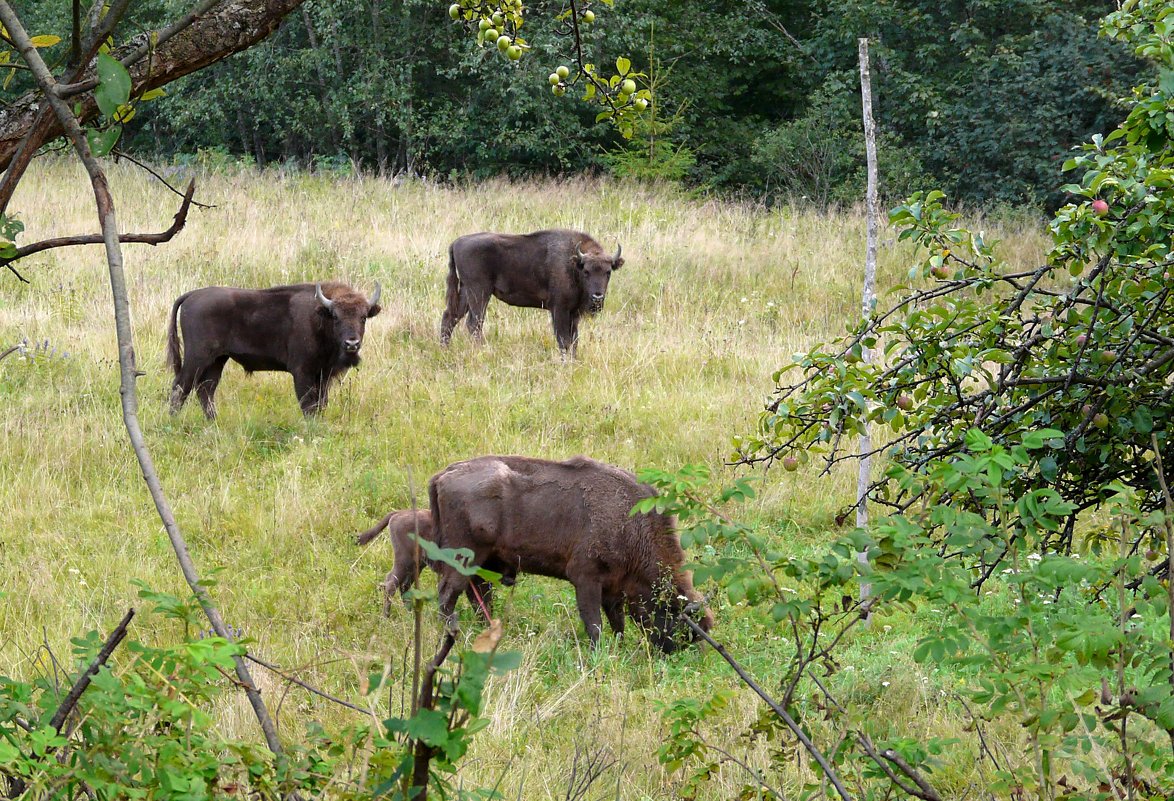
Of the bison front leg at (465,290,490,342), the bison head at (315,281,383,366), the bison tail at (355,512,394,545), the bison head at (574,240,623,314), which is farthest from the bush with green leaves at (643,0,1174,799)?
the bison front leg at (465,290,490,342)

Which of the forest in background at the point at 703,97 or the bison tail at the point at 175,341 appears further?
the forest in background at the point at 703,97

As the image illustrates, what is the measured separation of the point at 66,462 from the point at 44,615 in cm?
274

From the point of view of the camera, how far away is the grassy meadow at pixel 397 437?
571 centimetres

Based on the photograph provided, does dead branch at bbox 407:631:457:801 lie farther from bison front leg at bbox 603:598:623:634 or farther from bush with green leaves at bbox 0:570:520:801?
bison front leg at bbox 603:598:623:634

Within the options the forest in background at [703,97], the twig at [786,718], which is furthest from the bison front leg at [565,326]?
the twig at [786,718]

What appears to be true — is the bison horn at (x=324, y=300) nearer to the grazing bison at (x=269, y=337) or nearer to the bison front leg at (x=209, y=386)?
the grazing bison at (x=269, y=337)

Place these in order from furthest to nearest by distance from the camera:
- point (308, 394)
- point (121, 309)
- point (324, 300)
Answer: point (308, 394) < point (324, 300) < point (121, 309)

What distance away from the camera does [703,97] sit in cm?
3009

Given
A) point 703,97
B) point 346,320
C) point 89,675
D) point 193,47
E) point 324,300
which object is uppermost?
point 193,47

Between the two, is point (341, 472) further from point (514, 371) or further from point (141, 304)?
point (141, 304)

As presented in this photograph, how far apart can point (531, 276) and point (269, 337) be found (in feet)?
12.8

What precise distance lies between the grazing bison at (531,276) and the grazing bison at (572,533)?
6.25m

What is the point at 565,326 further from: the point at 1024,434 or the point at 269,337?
the point at 1024,434

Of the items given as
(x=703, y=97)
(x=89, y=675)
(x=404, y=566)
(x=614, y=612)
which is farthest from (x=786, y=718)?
(x=703, y=97)
